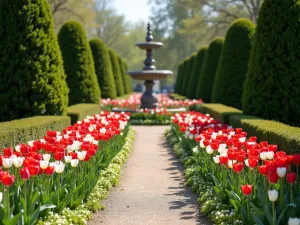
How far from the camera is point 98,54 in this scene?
73.0 ft

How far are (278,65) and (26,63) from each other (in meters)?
5.42

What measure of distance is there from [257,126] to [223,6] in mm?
32698

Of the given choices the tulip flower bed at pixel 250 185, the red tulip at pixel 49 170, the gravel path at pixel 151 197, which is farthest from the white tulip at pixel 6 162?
the tulip flower bed at pixel 250 185

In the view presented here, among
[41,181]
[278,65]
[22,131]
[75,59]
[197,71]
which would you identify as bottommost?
[41,181]

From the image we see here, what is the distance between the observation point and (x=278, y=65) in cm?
975

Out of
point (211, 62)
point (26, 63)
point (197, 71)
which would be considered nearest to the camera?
point (26, 63)

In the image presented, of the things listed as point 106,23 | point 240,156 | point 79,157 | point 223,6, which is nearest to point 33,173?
point 79,157

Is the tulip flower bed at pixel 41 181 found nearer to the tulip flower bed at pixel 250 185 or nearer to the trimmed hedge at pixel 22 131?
the trimmed hedge at pixel 22 131

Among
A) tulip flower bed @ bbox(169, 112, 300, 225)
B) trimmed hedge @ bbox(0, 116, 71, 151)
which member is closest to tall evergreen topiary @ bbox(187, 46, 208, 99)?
trimmed hedge @ bbox(0, 116, 71, 151)

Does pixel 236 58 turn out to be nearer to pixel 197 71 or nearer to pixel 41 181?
pixel 197 71

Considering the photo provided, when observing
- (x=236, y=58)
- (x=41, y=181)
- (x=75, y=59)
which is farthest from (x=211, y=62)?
(x=41, y=181)

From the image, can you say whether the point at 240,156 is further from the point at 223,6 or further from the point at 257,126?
the point at 223,6

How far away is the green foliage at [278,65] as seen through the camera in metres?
9.59

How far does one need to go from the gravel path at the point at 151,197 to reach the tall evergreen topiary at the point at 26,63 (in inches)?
96.7
